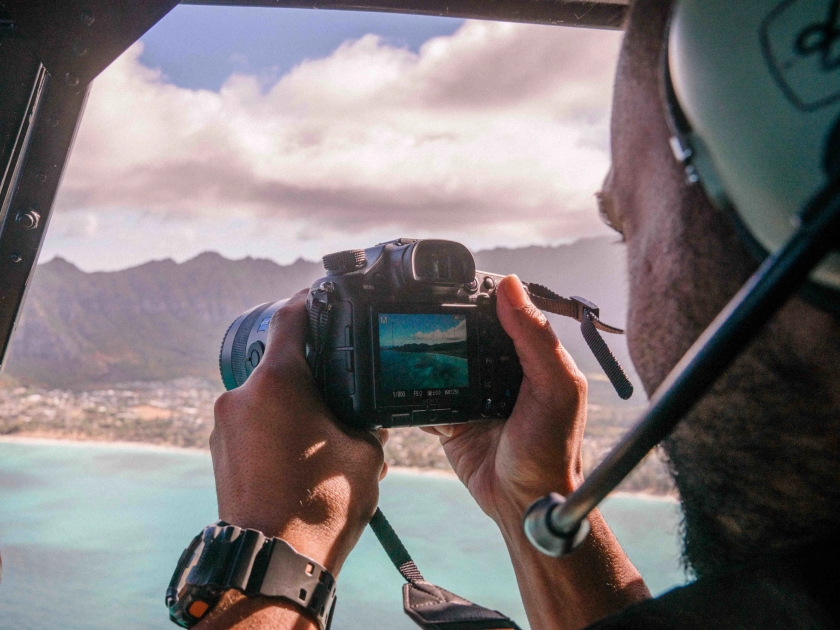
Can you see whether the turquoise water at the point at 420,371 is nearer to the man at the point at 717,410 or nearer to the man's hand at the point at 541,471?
the man's hand at the point at 541,471

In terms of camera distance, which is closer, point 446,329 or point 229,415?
point 229,415

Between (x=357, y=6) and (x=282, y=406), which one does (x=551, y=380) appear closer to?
(x=282, y=406)

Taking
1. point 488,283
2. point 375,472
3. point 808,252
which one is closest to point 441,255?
point 488,283

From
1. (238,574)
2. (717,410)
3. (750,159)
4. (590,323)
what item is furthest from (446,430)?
(750,159)

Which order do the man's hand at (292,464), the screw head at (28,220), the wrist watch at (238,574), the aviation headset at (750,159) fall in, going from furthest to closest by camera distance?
1. the screw head at (28,220)
2. the man's hand at (292,464)
3. the wrist watch at (238,574)
4. the aviation headset at (750,159)

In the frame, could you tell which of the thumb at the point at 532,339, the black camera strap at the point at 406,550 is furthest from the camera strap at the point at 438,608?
the thumb at the point at 532,339

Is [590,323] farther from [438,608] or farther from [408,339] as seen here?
[438,608]
